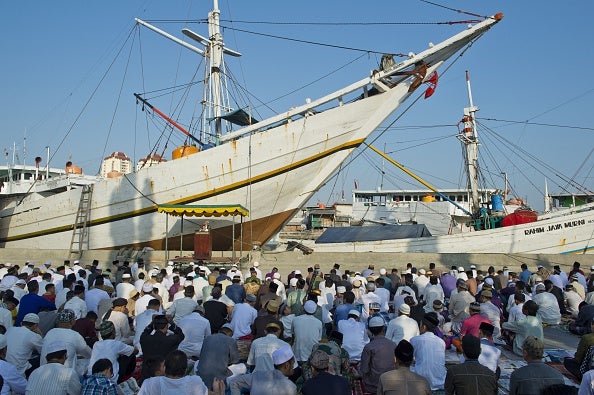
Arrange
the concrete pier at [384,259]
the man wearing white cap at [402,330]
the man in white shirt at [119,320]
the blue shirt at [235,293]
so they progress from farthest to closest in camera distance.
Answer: the concrete pier at [384,259] → the blue shirt at [235,293] → the man in white shirt at [119,320] → the man wearing white cap at [402,330]

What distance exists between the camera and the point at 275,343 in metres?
5.67

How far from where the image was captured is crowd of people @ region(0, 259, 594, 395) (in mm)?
4355

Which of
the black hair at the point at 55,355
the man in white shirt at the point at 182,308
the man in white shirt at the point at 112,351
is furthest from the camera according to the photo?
the man in white shirt at the point at 182,308

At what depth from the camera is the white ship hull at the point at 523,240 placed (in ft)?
76.4

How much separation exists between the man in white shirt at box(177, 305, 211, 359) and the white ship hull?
56.0 ft

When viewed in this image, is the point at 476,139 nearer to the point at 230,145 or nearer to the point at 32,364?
the point at 230,145

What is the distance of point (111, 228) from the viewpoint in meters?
21.3

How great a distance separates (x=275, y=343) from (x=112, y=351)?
6.16ft

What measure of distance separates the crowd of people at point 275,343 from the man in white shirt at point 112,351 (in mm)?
12

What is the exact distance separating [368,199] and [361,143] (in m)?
33.1

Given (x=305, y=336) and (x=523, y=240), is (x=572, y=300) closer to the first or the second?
(x=305, y=336)

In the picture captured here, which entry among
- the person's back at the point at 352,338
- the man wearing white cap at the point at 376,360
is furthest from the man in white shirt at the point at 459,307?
the man wearing white cap at the point at 376,360

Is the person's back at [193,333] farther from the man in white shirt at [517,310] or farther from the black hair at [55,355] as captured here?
the man in white shirt at [517,310]

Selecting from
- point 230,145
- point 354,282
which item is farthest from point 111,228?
point 354,282
